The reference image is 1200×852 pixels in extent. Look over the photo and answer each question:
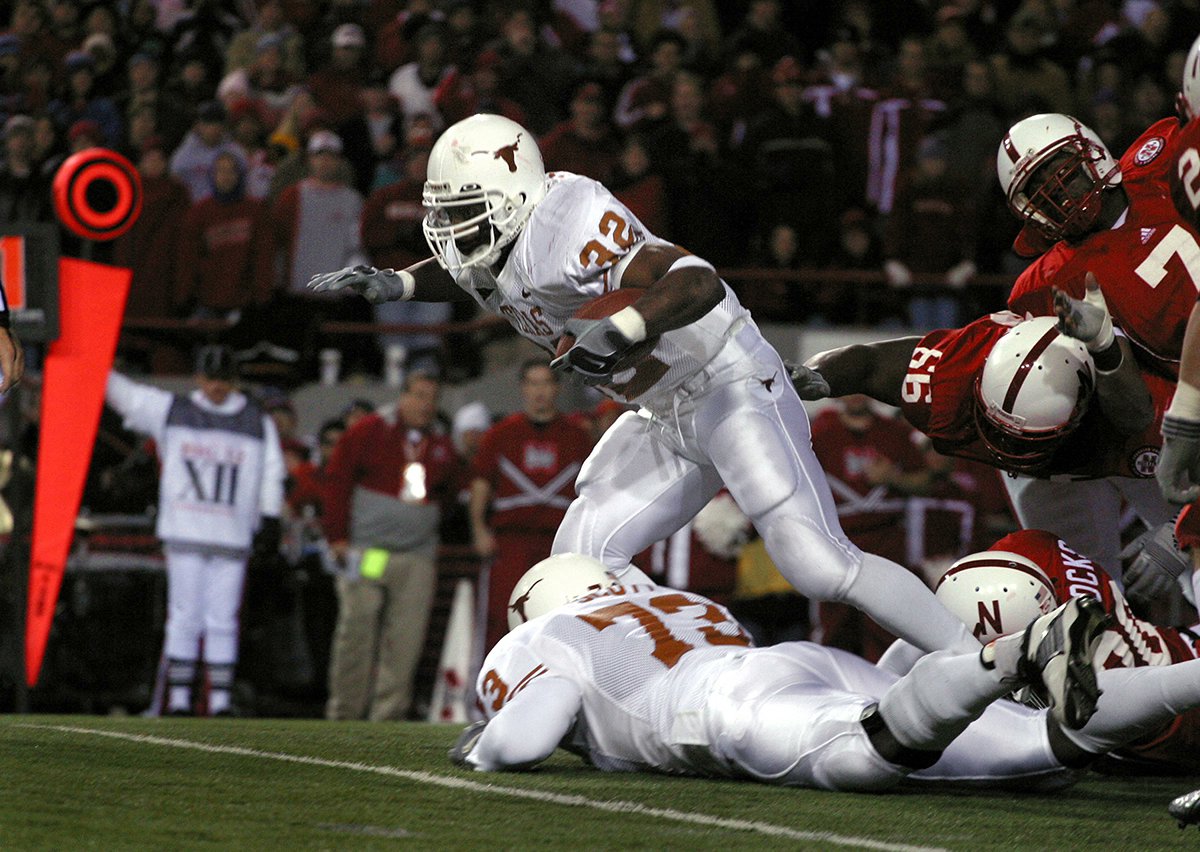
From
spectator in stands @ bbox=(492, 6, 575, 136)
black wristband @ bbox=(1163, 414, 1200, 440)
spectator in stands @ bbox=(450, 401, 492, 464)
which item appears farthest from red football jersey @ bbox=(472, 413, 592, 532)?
black wristband @ bbox=(1163, 414, 1200, 440)

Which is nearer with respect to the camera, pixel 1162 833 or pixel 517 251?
pixel 1162 833

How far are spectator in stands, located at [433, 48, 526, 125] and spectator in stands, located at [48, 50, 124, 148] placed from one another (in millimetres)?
2092

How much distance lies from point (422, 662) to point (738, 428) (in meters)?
4.67

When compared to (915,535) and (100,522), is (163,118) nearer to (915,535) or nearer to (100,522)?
(100,522)

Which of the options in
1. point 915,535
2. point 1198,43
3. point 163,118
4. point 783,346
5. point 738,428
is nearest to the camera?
point 1198,43

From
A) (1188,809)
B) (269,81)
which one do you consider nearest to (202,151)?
(269,81)

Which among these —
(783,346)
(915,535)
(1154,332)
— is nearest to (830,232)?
(783,346)

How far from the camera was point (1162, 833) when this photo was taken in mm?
3693

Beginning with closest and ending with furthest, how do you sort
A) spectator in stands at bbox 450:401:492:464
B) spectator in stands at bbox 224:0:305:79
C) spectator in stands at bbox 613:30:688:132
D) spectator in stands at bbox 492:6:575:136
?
spectator in stands at bbox 450:401:492:464 → spectator in stands at bbox 613:30:688:132 → spectator in stands at bbox 492:6:575:136 → spectator in stands at bbox 224:0:305:79

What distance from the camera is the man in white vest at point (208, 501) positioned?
328 inches

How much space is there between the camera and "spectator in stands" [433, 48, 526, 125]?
10.6 metres

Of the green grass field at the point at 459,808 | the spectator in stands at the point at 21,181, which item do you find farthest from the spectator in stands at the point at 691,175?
the green grass field at the point at 459,808

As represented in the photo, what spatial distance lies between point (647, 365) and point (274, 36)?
8.08 meters

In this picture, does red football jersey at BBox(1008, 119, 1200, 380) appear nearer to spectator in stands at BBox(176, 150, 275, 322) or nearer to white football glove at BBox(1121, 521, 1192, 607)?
white football glove at BBox(1121, 521, 1192, 607)
